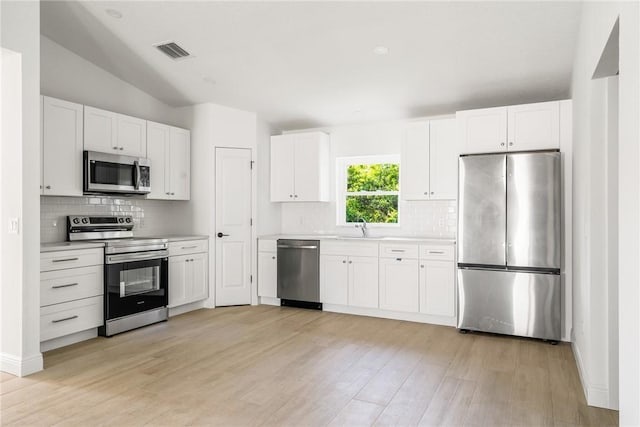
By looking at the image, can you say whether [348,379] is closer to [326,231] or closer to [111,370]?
[111,370]

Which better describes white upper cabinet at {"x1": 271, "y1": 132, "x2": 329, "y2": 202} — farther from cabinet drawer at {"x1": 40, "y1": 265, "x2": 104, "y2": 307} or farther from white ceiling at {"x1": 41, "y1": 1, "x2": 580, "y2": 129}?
cabinet drawer at {"x1": 40, "y1": 265, "x2": 104, "y2": 307}

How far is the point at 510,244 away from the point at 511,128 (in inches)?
45.4

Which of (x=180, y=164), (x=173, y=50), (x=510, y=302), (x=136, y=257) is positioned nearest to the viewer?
(x=510, y=302)

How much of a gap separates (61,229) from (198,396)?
2.59 meters

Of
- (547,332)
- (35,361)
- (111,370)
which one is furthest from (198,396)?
(547,332)

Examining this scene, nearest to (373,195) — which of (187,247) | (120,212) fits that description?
(187,247)

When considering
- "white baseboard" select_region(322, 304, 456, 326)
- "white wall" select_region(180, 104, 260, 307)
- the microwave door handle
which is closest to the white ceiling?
"white wall" select_region(180, 104, 260, 307)

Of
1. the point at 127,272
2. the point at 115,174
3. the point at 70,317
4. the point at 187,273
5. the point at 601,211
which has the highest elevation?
the point at 115,174

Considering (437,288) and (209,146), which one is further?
(209,146)

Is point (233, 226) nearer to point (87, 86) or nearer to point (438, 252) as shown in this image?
point (87, 86)

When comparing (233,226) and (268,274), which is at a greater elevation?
(233,226)

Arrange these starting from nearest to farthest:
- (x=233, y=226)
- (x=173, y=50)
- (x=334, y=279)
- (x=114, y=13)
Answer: (x=114, y=13) < (x=173, y=50) < (x=334, y=279) < (x=233, y=226)

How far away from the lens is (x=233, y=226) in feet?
18.0

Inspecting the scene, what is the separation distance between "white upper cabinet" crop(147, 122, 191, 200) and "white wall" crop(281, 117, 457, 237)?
1.54 meters
